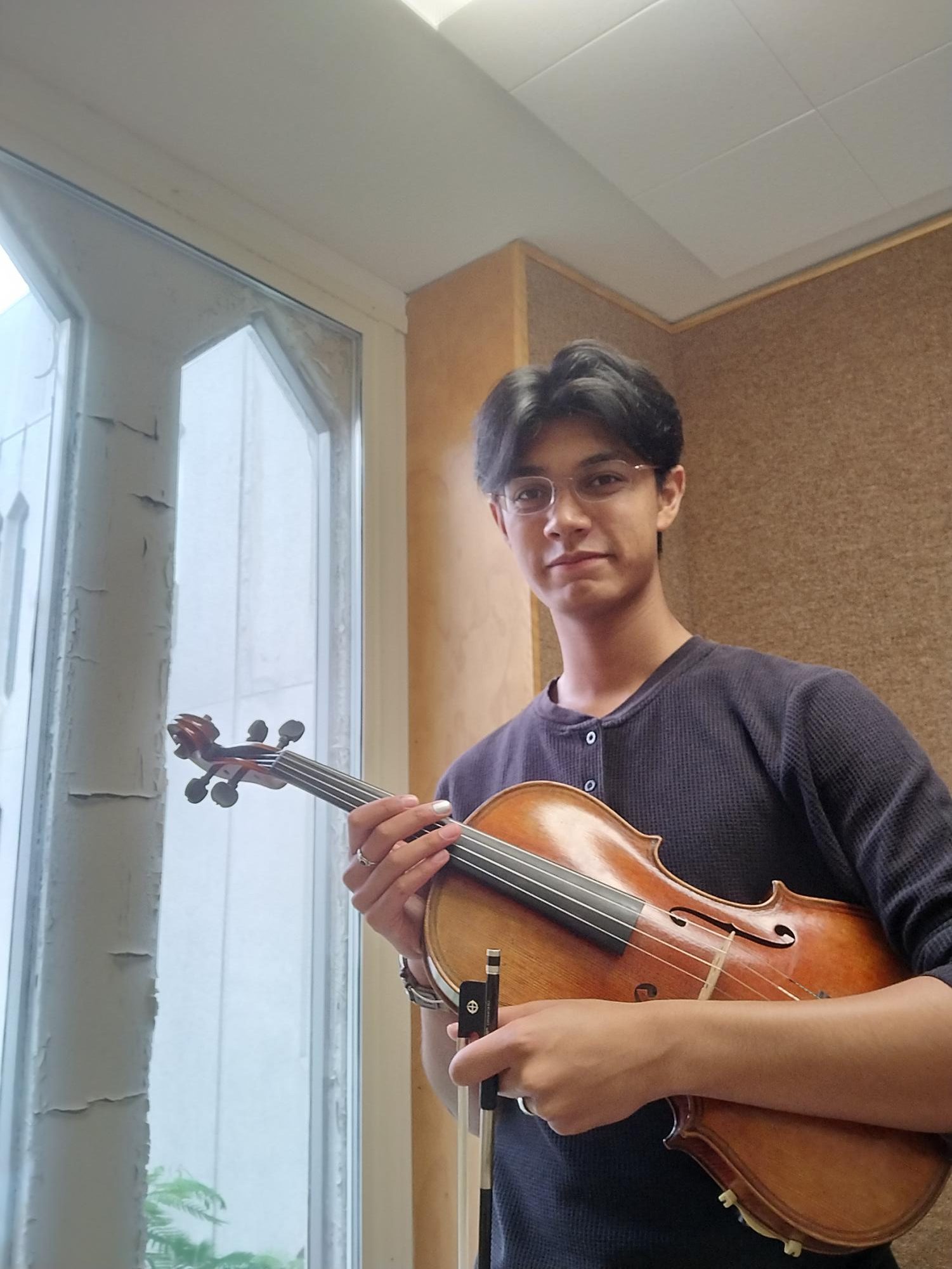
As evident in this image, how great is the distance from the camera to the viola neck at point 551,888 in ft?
3.13

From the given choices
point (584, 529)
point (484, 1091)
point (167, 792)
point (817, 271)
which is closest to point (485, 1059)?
point (484, 1091)

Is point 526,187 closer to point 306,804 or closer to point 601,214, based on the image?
point 601,214

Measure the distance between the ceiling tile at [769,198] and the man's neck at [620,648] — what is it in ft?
3.29

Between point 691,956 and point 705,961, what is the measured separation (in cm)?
1

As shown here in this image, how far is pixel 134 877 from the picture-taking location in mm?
1536

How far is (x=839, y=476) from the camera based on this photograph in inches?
82.0

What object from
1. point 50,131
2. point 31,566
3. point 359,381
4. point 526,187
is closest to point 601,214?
point 526,187

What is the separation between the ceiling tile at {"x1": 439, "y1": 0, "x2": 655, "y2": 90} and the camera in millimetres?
1498

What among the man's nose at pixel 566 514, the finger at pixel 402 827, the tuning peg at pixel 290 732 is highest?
the man's nose at pixel 566 514

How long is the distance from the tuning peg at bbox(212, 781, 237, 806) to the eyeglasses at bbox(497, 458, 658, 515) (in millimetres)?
489

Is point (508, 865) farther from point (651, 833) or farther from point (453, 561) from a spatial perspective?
point (453, 561)

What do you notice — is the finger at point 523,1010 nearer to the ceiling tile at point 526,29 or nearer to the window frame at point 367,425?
the window frame at point 367,425

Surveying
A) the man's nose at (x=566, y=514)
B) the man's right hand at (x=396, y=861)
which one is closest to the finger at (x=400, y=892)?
the man's right hand at (x=396, y=861)

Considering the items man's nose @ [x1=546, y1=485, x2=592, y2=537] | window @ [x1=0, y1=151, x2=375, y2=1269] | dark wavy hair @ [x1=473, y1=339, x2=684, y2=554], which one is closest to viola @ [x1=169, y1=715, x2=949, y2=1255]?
man's nose @ [x1=546, y1=485, x2=592, y2=537]
